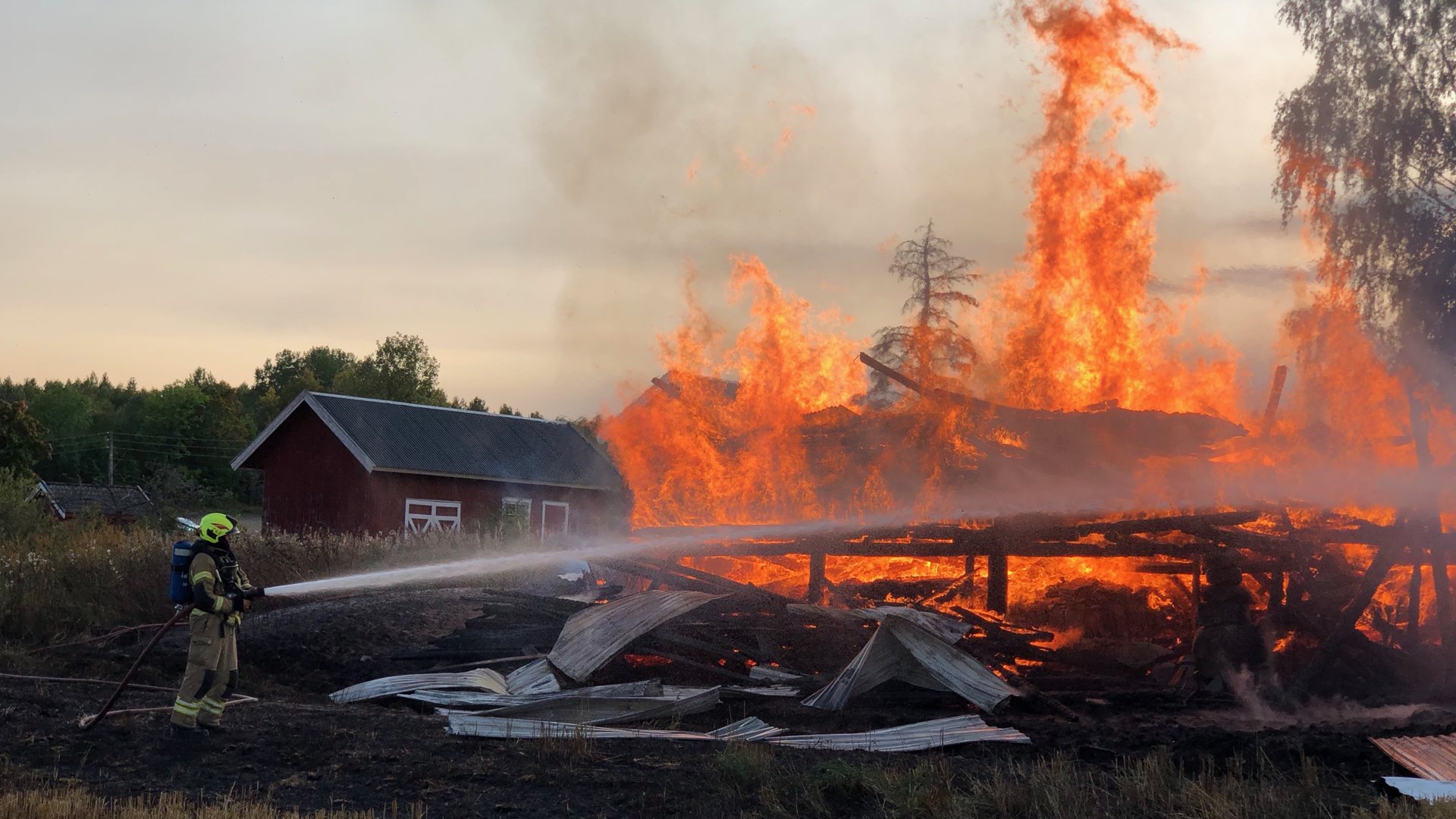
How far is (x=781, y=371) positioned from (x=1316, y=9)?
14911mm

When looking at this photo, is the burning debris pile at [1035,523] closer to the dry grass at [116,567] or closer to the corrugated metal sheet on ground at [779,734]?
the corrugated metal sheet on ground at [779,734]

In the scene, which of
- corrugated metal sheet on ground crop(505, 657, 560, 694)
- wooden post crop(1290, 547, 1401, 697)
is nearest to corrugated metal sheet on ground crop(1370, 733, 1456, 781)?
wooden post crop(1290, 547, 1401, 697)

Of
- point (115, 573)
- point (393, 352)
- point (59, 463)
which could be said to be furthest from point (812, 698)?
point (59, 463)

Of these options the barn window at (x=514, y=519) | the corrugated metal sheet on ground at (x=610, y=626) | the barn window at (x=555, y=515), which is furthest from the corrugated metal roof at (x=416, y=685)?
the barn window at (x=555, y=515)

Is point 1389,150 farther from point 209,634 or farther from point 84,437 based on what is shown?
point 84,437

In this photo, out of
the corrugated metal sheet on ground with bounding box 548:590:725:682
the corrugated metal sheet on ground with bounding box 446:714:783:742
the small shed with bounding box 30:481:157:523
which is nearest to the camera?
the corrugated metal sheet on ground with bounding box 446:714:783:742

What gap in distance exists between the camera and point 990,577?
48.9ft

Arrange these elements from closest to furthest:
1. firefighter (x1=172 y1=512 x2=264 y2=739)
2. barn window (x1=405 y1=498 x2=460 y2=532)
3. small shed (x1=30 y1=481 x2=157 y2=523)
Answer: firefighter (x1=172 y1=512 x2=264 y2=739) → barn window (x1=405 y1=498 x2=460 y2=532) → small shed (x1=30 y1=481 x2=157 y2=523)

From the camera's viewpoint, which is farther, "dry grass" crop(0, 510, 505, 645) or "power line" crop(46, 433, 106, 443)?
"power line" crop(46, 433, 106, 443)

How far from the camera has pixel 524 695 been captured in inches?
465

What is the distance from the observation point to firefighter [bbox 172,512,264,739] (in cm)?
1015

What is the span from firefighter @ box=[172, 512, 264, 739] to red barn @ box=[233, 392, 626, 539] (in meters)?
18.1

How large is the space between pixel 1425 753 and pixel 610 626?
7.74 m

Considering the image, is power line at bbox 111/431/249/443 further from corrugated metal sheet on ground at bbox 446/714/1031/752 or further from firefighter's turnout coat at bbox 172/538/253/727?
corrugated metal sheet on ground at bbox 446/714/1031/752
